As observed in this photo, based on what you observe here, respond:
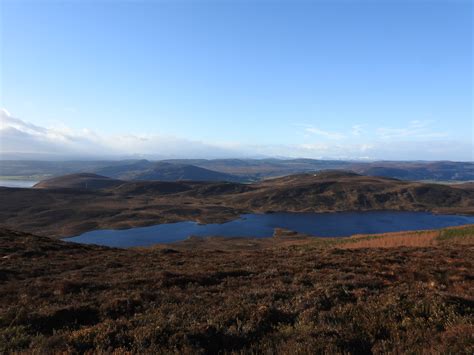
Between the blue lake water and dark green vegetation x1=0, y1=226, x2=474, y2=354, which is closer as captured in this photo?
dark green vegetation x1=0, y1=226, x2=474, y2=354

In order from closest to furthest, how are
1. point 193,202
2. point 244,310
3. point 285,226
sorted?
point 244,310 → point 285,226 → point 193,202

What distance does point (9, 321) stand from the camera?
9.06 metres

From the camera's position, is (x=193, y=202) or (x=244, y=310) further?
(x=193, y=202)

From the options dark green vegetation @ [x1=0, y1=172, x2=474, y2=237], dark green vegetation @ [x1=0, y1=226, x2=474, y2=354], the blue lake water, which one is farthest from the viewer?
dark green vegetation @ [x1=0, y1=172, x2=474, y2=237]

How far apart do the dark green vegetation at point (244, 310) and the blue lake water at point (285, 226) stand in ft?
223

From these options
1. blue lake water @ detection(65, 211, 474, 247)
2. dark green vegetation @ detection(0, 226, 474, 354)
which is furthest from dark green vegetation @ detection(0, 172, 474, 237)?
dark green vegetation @ detection(0, 226, 474, 354)

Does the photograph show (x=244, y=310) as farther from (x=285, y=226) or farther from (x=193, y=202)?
(x=193, y=202)

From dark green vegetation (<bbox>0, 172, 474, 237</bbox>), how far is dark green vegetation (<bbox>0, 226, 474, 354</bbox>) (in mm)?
86455

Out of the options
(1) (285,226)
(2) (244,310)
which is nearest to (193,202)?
(1) (285,226)

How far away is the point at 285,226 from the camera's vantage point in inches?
4134

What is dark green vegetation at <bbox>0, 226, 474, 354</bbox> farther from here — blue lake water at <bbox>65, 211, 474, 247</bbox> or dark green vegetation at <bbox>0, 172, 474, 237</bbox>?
dark green vegetation at <bbox>0, 172, 474, 237</bbox>

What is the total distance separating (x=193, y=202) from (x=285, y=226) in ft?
199

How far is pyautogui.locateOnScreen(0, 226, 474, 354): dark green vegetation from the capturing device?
22.8 feet

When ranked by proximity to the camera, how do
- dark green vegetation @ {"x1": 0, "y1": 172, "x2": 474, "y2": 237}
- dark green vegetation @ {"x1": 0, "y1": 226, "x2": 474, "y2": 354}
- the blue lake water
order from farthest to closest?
dark green vegetation @ {"x1": 0, "y1": 172, "x2": 474, "y2": 237} < the blue lake water < dark green vegetation @ {"x1": 0, "y1": 226, "x2": 474, "y2": 354}
